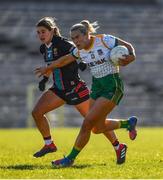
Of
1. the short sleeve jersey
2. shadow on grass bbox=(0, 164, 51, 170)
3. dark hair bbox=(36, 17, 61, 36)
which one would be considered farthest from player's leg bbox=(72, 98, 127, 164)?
dark hair bbox=(36, 17, 61, 36)

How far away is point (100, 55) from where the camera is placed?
350 inches

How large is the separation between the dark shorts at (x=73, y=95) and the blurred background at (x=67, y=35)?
17.6m

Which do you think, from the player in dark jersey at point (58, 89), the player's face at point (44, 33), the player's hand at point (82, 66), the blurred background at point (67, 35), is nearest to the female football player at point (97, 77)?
the player's hand at point (82, 66)

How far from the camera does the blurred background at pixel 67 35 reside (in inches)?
1128

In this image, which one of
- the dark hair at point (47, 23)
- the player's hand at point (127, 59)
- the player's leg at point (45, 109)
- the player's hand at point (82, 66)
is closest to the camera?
the player's hand at point (127, 59)

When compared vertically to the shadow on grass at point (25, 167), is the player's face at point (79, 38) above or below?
above

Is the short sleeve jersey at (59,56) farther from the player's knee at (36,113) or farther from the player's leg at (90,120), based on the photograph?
the player's leg at (90,120)

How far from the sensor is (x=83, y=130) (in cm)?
881

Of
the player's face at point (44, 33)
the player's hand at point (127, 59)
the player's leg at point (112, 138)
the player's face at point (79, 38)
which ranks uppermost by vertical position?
the player's face at point (79, 38)

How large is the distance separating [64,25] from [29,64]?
3103mm

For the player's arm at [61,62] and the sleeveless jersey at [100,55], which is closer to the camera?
the sleeveless jersey at [100,55]

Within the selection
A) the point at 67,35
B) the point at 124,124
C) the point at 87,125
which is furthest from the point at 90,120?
the point at 67,35

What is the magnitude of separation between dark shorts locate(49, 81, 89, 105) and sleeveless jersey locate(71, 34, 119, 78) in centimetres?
117

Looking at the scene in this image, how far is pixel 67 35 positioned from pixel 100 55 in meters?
23.0
